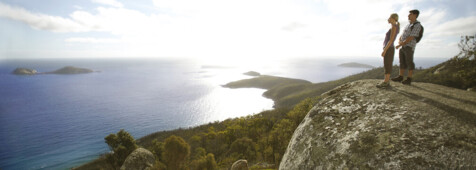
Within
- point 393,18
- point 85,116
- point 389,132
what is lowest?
point 85,116

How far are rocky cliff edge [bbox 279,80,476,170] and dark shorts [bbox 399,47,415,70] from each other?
216 cm

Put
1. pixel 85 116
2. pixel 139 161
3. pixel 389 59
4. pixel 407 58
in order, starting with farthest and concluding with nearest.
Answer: pixel 85 116 → pixel 139 161 → pixel 407 58 → pixel 389 59

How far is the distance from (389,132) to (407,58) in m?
5.24

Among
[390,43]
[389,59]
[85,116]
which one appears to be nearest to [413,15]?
[390,43]

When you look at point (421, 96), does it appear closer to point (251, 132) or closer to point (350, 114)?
point (350, 114)

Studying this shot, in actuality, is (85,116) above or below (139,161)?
below

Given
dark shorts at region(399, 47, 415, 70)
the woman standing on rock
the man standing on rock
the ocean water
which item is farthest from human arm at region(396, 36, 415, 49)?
the ocean water

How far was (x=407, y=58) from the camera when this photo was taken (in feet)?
24.9

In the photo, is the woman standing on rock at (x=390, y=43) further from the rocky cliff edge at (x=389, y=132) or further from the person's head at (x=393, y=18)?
the rocky cliff edge at (x=389, y=132)

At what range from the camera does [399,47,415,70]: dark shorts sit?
7.46 meters

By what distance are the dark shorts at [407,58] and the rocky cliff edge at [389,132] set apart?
216 centimetres

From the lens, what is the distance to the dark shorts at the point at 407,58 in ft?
24.5

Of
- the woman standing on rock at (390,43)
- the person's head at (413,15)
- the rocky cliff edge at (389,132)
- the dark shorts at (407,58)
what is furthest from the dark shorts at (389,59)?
the person's head at (413,15)

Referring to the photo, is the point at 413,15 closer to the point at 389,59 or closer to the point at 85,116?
the point at 389,59
